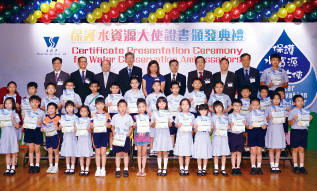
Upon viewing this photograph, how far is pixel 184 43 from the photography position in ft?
25.0

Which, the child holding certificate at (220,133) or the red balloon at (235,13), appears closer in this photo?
the child holding certificate at (220,133)

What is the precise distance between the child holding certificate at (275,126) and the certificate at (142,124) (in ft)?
6.42

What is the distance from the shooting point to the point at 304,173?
555cm

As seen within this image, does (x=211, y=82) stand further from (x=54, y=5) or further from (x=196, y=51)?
(x=54, y=5)

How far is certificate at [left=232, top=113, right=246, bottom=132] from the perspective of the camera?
536 centimetres

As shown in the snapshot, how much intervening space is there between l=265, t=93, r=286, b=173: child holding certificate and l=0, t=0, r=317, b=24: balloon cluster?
2.51 meters

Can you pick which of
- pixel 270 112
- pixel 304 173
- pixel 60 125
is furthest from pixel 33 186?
pixel 304 173

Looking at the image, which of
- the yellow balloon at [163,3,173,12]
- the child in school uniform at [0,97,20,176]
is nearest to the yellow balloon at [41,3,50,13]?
the yellow balloon at [163,3,173,12]

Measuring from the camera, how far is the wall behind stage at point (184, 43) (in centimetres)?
760

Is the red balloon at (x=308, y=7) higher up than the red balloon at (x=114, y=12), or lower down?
higher up

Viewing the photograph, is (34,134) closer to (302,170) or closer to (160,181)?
(160,181)

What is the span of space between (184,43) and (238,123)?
2841mm

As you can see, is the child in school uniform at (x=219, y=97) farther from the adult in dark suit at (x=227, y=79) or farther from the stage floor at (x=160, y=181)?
the stage floor at (x=160, y=181)

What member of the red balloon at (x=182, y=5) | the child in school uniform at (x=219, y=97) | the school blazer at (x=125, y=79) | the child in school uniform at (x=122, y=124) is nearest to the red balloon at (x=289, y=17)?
the red balloon at (x=182, y=5)
